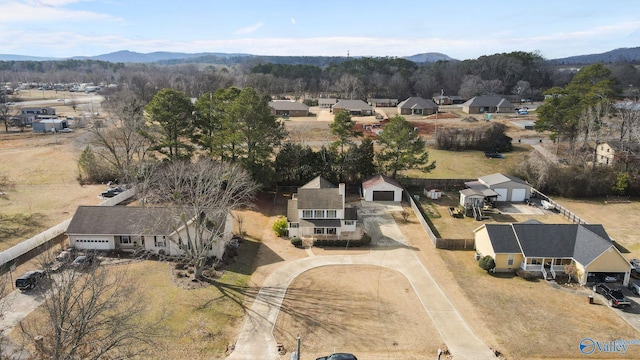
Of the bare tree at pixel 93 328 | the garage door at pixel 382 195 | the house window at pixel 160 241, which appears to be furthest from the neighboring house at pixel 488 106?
the bare tree at pixel 93 328

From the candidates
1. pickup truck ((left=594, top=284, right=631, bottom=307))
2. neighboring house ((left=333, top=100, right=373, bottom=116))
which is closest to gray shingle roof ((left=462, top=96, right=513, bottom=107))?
neighboring house ((left=333, top=100, right=373, bottom=116))

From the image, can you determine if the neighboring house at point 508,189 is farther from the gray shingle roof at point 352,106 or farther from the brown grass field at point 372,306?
the gray shingle roof at point 352,106

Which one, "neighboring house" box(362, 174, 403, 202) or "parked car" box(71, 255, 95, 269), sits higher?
"neighboring house" box(362, 174, 403, 202)

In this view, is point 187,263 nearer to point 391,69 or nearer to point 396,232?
point 396,232

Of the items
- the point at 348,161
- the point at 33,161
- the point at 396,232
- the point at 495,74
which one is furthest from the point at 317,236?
the point at 495,74

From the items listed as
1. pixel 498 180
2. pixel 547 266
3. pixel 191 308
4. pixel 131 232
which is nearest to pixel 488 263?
pixel 547 266

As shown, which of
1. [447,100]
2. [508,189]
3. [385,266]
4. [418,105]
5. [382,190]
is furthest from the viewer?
[447,100]

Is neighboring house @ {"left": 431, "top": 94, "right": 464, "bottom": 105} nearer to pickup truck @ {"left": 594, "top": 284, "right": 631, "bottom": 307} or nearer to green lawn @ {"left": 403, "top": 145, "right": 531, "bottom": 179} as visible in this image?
green lawn @ {"left": 403, "top": 145, "right": 531, "bottom": 179}

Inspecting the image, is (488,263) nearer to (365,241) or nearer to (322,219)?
(365,241)
